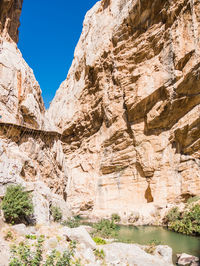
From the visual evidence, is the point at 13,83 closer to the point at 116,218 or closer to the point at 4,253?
the point at 116,218

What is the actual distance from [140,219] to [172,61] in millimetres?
17749

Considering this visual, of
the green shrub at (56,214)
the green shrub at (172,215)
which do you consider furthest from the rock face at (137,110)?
the green shrub at (56,214)

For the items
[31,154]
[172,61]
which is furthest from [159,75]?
[31,154]

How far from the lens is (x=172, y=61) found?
26.0m

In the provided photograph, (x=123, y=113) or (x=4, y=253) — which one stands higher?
(x=123, y=113)

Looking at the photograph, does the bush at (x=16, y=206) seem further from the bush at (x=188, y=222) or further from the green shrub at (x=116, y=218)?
the green shrub at (x=116, y=218)

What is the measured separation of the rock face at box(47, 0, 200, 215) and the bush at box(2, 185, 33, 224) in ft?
58.3

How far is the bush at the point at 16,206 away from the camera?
10.2 meters

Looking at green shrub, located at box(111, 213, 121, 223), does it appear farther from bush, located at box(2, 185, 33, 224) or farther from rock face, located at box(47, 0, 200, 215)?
bush, located at box(2, 185, 33, 224)

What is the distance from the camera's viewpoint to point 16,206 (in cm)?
1034

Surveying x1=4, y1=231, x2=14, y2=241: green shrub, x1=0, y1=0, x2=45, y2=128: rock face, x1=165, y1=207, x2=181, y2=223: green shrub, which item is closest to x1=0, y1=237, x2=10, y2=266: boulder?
x1=4, y1=231, x2=14, y2=241: green shrub

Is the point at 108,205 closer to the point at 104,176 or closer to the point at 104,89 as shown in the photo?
the point at 104,176

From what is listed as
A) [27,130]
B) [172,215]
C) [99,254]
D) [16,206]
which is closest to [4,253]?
[99,254]

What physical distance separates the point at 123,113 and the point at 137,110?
102 inches
